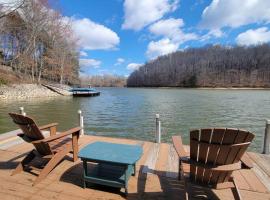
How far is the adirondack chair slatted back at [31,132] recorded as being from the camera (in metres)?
3.09

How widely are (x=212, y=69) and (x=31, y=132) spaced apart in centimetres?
11383

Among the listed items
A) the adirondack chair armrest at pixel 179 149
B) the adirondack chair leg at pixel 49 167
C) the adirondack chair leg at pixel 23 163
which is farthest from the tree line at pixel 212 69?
the adirondack chair leg at pixel 23 163

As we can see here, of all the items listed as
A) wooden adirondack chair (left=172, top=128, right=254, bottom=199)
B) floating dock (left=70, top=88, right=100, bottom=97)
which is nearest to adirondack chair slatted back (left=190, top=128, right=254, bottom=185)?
wooden adirondack chair (left=172, top=128, right=254, bottom=199)

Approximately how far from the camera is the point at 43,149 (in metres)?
3.31

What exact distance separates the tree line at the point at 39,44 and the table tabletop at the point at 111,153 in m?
26.9

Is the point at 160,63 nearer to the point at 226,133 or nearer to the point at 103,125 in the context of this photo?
the point at 103,125

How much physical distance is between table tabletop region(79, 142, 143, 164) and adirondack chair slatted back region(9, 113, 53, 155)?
2.15 feet

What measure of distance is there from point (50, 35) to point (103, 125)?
89.4ft

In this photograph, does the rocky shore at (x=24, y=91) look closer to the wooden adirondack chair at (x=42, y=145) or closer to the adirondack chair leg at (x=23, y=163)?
the adirondack chair leg at (x=23, y=163)

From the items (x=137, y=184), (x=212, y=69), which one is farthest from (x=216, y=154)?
(x=212, y=69)

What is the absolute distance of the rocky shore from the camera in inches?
968

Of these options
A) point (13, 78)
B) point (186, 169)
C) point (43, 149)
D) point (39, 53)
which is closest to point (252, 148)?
point (186, 169)

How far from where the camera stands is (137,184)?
3207mm

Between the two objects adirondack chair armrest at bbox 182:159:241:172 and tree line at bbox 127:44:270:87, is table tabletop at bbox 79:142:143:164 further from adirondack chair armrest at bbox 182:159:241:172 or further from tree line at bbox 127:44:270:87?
tree line at bbox 127:44:270:87
